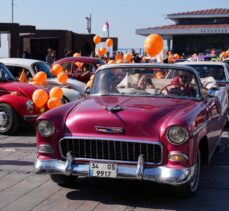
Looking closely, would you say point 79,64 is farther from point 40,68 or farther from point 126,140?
point 126,140

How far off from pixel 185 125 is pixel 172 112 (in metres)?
0.39

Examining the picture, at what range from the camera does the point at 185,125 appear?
200 inches

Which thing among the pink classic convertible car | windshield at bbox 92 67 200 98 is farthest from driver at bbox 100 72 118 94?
the pink classic convertible car

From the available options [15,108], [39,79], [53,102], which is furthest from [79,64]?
[53,102]

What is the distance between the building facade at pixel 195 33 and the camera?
1582 inches

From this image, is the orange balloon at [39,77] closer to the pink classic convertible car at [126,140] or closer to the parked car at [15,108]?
the parked car at [15,108]

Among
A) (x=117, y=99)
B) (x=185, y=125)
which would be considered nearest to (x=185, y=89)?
(x=117, y=99)

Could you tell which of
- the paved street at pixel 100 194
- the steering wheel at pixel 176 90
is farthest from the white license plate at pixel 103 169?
the steering wheel at pixel 176 90

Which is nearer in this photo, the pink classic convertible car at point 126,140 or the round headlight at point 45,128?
the pink classic convertible car at point 126,140

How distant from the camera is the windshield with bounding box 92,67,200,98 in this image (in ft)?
20.9

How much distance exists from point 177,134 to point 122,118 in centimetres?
63

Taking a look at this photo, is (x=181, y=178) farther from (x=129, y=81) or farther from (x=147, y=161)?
(x=129, y=81)

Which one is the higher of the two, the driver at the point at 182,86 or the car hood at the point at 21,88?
the driver at the point at 182,86

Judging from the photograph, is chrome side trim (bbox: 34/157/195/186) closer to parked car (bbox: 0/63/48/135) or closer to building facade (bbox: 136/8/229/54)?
parked car (bbox: 0/63/48/135)
